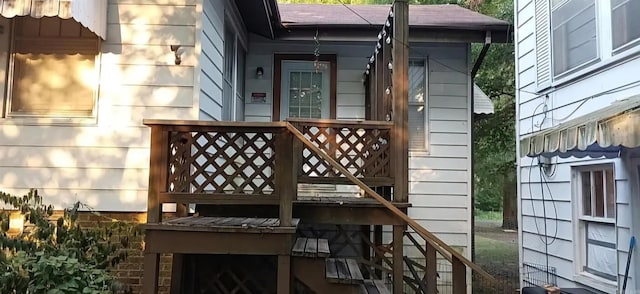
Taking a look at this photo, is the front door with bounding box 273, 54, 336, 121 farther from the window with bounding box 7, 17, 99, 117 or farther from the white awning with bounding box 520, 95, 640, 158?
the white awning with bounding box 520, 95, 640, 158

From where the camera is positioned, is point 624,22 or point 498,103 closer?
point 624,22

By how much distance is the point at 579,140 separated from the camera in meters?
3.69

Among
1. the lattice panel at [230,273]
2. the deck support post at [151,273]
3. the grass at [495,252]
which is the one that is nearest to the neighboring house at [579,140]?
the lattice panel at [230,273]

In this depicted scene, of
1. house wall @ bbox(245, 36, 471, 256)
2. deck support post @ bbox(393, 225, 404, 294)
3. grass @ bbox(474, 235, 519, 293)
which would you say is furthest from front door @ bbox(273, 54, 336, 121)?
grass @ bbox(474, 235, 519, 293)

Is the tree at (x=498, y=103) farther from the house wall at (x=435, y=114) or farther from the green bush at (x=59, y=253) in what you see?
the green bush at (x=59, y=253)

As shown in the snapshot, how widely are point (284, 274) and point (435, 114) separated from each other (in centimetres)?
454

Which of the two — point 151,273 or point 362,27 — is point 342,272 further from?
point 362,27

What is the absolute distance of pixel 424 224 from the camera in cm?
742

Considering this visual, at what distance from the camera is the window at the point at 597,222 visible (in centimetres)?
479

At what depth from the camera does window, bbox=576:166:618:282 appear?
4.79 metres

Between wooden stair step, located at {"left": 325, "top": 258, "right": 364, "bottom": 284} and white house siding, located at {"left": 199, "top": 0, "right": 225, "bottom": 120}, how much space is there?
1943 millimetres

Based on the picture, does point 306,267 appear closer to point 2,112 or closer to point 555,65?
point 2,112

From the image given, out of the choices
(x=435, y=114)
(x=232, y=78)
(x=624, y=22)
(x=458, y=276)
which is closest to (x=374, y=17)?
(x=435, y=114)

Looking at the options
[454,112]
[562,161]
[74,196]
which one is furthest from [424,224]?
[74,196]
